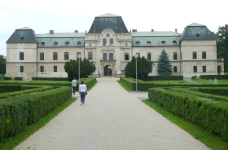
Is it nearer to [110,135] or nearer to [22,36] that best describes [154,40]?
[22,36]

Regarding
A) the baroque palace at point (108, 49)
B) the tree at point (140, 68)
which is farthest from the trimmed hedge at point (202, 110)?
the baroque palace at point (108, 49)

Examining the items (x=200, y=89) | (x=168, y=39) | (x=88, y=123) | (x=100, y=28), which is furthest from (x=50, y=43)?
(x=88, y=123)

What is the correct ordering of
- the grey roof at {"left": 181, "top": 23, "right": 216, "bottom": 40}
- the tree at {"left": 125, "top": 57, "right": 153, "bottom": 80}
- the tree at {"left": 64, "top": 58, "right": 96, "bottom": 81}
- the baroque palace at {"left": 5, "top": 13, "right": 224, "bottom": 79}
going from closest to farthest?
the tree at {"left": 64, "top": 58, "right": 96, "bottom": 81}
the tree at {"left": 125, "top": 57, "right": 153, "bottom": 80}
the grey roof at {"left": 181, "top": 23, "right": 216, "bottom": 40}
the baroque palace at {"left": 5, "top": 13, "right": 224, "bottom": 79}

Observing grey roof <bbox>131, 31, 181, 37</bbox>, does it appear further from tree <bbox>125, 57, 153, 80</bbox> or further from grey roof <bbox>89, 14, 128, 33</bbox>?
tree <bbox>125, 57, 153, 80</bbox>

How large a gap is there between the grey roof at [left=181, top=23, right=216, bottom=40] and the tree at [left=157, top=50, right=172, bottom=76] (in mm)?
5796

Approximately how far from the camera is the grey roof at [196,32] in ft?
166

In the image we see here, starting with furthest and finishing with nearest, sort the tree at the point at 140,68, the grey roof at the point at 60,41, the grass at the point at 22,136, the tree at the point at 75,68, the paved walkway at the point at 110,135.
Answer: the grey roof at the point at 60,41
the tree at the point at 140,68
the tree at the point at 75,68
the paved walkway at the point at 110,135
the grass at the point at 22,136

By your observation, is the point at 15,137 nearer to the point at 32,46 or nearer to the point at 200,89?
the point at 200,89

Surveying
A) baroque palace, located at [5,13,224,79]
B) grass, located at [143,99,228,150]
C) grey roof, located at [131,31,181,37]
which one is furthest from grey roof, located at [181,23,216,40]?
grass, located at [143,99,228,150]

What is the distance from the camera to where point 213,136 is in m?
6.71

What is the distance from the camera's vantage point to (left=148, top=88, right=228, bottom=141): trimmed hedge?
6.24 metres

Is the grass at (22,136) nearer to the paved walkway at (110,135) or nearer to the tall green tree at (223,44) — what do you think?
the paved walkway at (110,135)

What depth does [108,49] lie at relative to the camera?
5325cm

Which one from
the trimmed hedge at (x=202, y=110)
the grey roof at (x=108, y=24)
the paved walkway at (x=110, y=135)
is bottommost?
the paved walkway at (x=110, y=135)
